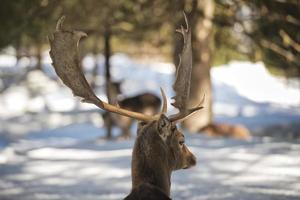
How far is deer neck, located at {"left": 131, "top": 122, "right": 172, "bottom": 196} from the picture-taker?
326 cm

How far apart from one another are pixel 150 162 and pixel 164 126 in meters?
0.27

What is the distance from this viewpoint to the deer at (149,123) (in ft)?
10.8

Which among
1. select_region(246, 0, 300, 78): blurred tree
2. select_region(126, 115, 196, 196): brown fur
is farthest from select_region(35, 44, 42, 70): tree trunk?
select_region(126, 115, 196, 196): brown fur

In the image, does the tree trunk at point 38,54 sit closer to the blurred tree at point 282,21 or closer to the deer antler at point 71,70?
the blurred tree at point 282,21

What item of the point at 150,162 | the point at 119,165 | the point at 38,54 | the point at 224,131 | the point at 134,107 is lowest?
the point at 119,165

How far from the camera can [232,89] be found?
21781 mm

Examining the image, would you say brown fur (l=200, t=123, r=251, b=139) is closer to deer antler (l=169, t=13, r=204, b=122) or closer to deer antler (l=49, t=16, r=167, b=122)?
deer antler (l=169, t=13, r=204, b=122)

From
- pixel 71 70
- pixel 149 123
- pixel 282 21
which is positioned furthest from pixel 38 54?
pixel 149 123

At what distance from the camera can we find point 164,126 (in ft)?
11.3

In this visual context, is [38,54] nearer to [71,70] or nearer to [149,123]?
[71,70]

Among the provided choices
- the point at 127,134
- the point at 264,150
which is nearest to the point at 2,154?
the point at 264,150

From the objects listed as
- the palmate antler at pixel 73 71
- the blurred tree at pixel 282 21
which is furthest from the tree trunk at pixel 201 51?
the palmate antler at pixel 73 71

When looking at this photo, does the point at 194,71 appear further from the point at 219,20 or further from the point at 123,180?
the point at 123,180

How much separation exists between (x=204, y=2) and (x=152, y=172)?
7.94 meters
